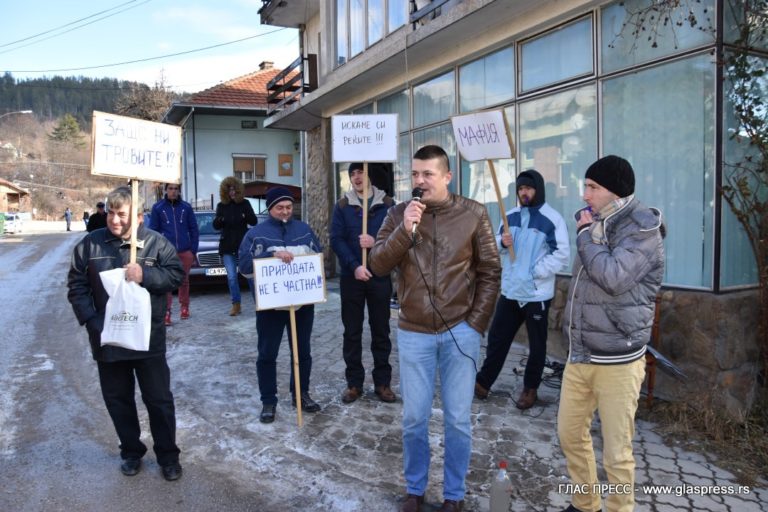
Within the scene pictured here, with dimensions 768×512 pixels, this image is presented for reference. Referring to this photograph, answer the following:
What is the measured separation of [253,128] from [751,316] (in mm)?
21576

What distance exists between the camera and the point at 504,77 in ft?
24.6

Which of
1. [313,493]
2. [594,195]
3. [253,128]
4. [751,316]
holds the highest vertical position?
[253,128]

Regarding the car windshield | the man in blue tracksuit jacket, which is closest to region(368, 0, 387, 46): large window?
the car windshield

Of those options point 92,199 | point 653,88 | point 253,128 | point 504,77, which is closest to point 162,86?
point 253,128

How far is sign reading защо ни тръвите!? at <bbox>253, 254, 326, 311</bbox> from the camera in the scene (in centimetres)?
454

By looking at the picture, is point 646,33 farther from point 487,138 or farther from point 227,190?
point 227,190

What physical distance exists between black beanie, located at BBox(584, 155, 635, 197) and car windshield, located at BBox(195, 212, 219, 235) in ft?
34.8

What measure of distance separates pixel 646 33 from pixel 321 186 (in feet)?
29.9

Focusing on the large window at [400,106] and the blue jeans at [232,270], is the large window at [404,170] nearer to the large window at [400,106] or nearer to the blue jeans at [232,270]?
the large window at [400,106]

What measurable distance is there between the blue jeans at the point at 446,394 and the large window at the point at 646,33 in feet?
11.9

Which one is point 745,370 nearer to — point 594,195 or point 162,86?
point 594,195

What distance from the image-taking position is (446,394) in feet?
10.6

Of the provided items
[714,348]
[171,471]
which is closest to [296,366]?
[171,471]

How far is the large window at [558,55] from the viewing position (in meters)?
6.24
